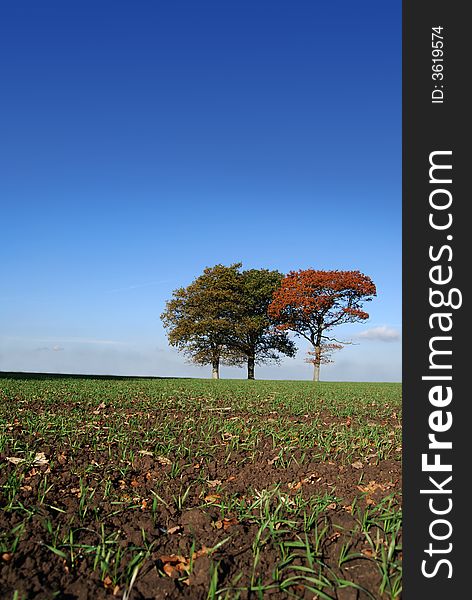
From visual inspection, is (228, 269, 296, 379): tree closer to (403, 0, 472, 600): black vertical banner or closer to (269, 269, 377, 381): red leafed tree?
(269, 269, 377, 381): red leafed tree

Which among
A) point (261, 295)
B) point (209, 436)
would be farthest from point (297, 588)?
point (261, 295)

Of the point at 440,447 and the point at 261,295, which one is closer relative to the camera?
the point at 440,447

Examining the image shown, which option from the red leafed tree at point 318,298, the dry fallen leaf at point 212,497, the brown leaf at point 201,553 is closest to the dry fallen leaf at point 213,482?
the dry fallen leaf at point 212,497

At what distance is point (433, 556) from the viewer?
3.32m

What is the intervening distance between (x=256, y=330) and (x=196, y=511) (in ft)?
118

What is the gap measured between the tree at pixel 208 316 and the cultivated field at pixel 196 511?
32045 millimetres

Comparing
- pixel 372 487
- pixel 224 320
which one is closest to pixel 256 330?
pixel 224 320

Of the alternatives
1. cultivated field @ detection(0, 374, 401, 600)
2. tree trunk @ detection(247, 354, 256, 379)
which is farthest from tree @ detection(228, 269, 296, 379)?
cultivated field @ detection(0, 374, 401, 600)

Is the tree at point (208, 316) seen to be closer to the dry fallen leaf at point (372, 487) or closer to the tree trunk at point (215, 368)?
the tree trunk at point (215, 368)

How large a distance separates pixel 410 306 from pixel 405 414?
0.76 metres

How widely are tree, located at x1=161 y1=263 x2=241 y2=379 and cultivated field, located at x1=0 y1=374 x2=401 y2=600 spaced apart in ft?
105

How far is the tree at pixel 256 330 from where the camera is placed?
41.1 meters

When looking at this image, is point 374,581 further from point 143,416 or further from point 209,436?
point 143,416

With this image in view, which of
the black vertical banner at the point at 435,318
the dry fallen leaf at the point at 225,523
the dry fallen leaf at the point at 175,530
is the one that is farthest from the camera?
the dry fallen leaf at the point at 225,523
